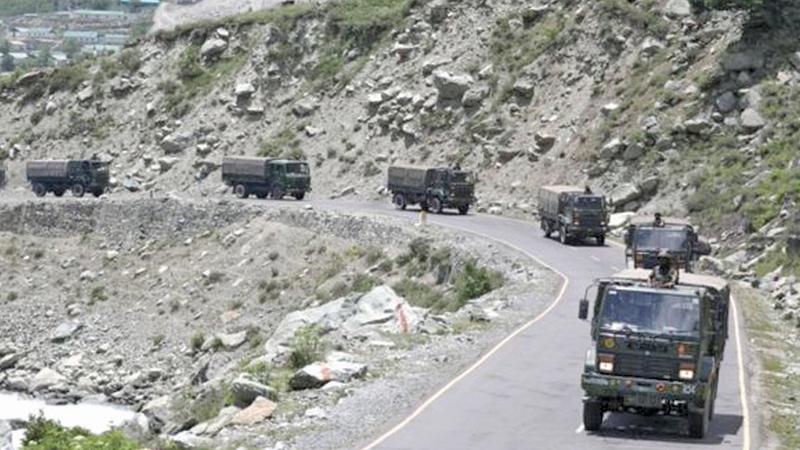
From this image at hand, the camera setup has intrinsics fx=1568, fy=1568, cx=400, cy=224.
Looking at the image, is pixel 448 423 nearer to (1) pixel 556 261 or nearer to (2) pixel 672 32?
(1) pixel 556 261

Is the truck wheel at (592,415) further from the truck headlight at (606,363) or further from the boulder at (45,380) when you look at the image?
the boulder at (45,380)

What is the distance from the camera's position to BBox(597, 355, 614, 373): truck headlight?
26.7m

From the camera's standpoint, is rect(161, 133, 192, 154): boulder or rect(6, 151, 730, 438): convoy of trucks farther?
rect(161, 133, 192, 154): boulder

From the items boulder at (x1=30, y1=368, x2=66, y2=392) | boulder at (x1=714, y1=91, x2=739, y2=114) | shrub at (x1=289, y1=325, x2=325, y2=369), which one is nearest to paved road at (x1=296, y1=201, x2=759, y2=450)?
shrub at (x1=289, y1=325, x2=325, y2=369)

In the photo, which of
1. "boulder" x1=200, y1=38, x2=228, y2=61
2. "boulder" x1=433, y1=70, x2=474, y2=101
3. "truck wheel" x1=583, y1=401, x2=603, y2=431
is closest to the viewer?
"truck wheel" x1=583, y1=401, x2=603, y2=431

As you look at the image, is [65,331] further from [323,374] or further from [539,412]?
[539,412]

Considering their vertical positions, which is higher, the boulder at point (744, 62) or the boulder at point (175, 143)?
the boulder at point (744, 62)

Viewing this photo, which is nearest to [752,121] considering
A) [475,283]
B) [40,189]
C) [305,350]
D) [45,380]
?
[475,283]

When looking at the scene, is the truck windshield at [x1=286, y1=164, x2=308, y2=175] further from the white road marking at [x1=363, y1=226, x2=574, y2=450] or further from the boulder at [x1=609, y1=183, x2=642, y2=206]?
the white road marking at [x1=363, y1=226, x2=574, y2=450]

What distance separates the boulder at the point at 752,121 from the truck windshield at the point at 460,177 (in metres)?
13.6

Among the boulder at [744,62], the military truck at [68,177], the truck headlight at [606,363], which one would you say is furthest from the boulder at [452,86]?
the truck headlight at [606,363]

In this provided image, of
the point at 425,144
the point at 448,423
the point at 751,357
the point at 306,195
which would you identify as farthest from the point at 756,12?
the point at 448,423

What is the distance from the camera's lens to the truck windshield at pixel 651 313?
2667 cm

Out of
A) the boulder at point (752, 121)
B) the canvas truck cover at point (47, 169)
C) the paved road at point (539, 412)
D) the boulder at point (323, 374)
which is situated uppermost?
the boulder at point (752, 121)
